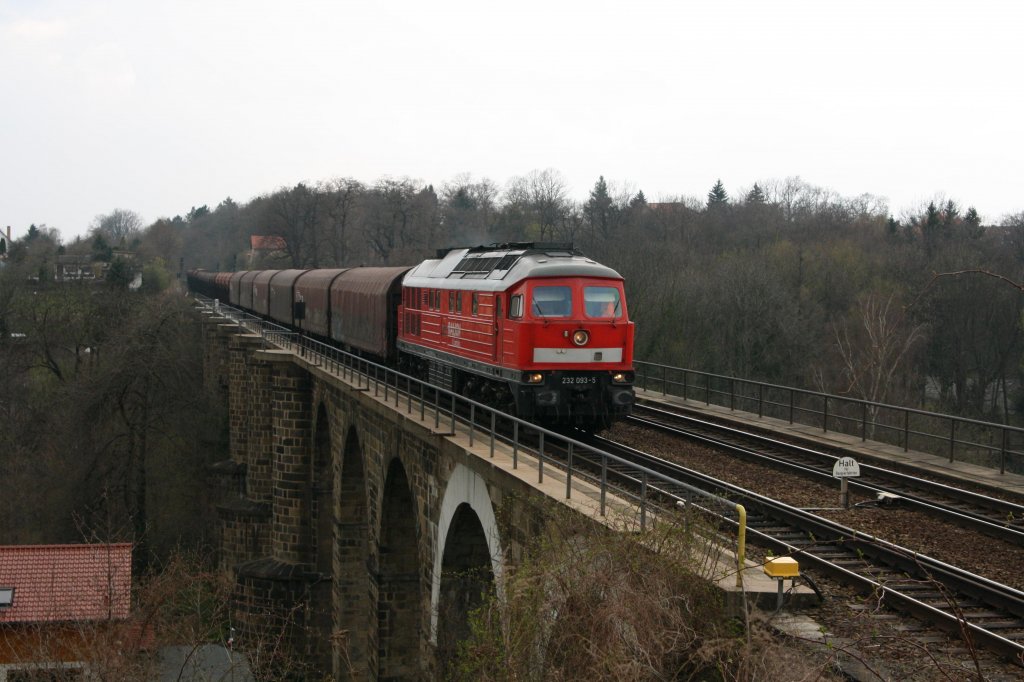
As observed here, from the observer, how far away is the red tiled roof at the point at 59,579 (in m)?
25.9

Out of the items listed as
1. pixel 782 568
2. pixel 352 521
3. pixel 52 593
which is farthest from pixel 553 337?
pixel 52 593

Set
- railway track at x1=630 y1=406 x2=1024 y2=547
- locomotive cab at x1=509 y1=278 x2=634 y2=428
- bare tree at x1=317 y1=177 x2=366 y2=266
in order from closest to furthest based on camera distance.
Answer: railway track at x1=630 y1=406 x2=1024 y2=547 → locomotive cab at x1=509 y1=278 x2=634 y2=428 → bare tree at x1=317 y1=177 x2=366 y2=266

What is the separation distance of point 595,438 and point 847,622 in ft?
33.8

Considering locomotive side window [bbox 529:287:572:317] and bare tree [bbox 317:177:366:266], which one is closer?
locomotive side window [bbox 529:287:572:317]

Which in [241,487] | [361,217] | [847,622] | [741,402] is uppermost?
Answer: [361,217]

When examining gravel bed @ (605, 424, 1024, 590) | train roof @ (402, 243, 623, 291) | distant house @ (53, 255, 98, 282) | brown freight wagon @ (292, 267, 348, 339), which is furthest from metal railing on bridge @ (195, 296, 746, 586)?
distant house @ (53, 255, 98, 282)

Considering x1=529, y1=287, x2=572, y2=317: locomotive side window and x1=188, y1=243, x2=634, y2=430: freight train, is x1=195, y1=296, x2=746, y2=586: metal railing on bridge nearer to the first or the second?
x1=188, y1=243, x2=634, y2=430: freight train

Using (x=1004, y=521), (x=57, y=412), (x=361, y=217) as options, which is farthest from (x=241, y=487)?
(x=361, y=217)

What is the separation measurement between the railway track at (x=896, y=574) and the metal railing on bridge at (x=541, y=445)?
26cm

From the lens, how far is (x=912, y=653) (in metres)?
7.67

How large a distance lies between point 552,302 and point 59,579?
1897cm

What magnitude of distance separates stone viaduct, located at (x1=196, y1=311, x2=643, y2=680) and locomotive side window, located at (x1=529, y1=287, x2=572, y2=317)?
2.38 m

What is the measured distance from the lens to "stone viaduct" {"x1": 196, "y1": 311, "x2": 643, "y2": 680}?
14.3 metres

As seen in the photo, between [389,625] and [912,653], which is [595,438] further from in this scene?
[912,653]
